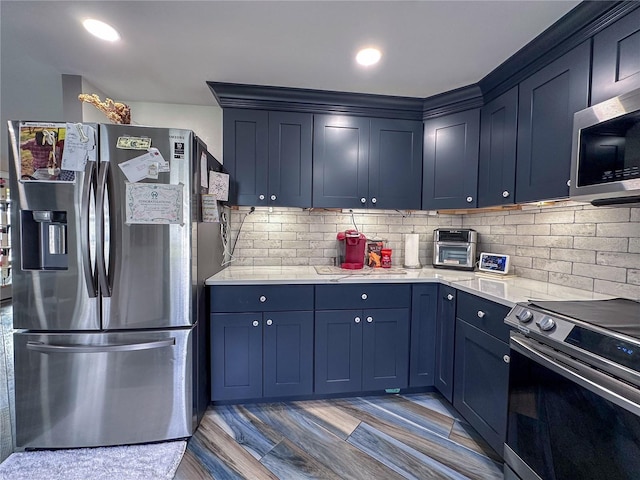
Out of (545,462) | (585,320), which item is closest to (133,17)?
(585,320)

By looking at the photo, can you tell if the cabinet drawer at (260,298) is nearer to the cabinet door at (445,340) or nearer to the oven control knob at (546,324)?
the cabinet door at (445,340)

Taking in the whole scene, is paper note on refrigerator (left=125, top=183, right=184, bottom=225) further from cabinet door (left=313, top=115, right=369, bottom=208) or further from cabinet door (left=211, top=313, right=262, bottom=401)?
cabinet door (left=313, top=115, right=369, bottom=208)

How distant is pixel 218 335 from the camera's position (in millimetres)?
1921

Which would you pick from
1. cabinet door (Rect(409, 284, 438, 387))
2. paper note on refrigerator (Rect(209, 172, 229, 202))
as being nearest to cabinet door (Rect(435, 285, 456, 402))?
cabinet door (Rect(409, 284, 438, 387))

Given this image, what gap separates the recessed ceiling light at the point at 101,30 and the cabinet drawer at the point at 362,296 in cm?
196

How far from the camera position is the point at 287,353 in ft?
6.54

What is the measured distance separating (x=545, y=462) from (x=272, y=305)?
5.12 feet

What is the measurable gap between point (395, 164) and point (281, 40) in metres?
1.27

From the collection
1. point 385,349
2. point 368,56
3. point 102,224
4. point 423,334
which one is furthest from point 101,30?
point 423,334

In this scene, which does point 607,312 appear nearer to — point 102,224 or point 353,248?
point 353,248

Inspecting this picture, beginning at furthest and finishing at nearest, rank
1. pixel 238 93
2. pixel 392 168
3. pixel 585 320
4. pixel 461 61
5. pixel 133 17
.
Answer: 1. pixel 392 168
2. pixel 238 93
3. pixel 461 61
4. pixel 133 17
5. pixel 585 320

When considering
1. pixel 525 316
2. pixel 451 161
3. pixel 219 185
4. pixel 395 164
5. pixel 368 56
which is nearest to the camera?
pixel 525 316

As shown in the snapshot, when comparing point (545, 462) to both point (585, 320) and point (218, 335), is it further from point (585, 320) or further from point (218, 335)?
point (218, 335)

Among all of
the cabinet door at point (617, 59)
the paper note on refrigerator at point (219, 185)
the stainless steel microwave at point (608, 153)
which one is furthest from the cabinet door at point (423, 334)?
the paper note on refrigerator at point (219, 185)
